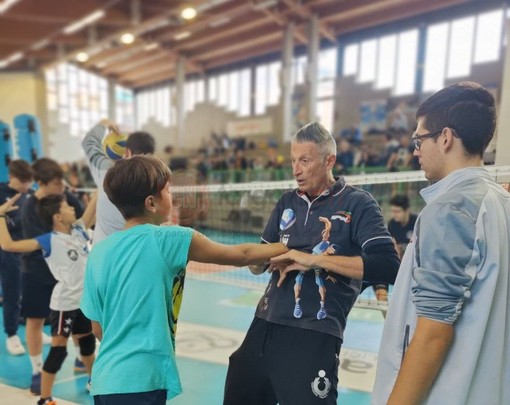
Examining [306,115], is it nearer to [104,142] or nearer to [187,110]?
[187,110]

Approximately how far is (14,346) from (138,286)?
369 centimetres

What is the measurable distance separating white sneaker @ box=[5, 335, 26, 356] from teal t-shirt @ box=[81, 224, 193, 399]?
3.37m

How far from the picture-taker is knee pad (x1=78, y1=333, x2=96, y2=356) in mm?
3400

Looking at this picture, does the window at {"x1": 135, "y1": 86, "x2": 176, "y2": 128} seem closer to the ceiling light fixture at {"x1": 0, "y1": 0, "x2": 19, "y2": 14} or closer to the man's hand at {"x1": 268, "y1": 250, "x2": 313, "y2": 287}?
the ceiling light fixture at {"x1": 0, "y1": 0, "x2": 19, "y2": 14}

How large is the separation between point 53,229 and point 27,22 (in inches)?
671

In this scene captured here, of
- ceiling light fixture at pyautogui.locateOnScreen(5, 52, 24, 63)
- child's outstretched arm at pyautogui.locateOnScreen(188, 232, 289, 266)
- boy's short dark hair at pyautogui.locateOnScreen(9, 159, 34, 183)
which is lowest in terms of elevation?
child's outstretched arm at pyautogui.locateOnScreen(188, 232, 289, 266)

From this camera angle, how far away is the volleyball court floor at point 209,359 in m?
3.53

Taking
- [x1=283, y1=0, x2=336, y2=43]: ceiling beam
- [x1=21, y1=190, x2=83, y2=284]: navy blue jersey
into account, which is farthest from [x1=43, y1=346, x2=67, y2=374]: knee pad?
[x1=283, y1=0, x2=336, y2=43]: ceiling beam

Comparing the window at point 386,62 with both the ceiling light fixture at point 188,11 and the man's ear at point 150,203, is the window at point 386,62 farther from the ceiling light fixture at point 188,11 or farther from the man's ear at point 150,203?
the man's ear at point 150,203

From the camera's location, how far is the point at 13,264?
4.71 meters

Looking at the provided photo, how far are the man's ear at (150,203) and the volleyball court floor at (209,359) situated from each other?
2.27 metres

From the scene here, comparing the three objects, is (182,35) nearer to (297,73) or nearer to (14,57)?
(297,73)

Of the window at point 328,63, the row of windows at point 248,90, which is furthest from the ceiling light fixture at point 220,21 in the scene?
the window at point 328,63

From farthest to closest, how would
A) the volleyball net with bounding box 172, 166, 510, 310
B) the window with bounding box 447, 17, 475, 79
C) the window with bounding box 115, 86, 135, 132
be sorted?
the window with bounding box 115, 86, 135, 132 < the window with bounding box 447, 17, 475, 79 < the volleyball net with bounding box 172, 166, 510, 310
